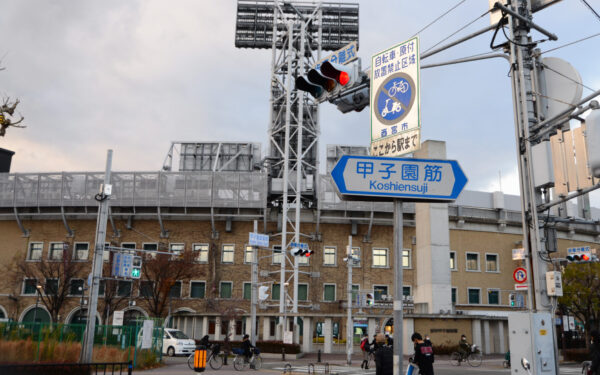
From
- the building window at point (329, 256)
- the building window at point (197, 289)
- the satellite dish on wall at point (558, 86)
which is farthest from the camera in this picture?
the building window at point (329, 256)

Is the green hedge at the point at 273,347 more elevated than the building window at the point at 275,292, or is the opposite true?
the building window at the point at 275,292

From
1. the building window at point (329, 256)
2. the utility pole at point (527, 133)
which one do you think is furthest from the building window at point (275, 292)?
the utility pole at point (527, 133)

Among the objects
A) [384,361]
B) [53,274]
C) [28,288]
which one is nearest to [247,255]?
[53,274]

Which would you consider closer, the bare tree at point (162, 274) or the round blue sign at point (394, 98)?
the round blue sign at point (394, 98)

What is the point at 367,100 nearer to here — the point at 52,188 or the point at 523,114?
the point at 523,114

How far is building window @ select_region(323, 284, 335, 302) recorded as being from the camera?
5158 cm

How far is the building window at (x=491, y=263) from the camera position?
54.7 m

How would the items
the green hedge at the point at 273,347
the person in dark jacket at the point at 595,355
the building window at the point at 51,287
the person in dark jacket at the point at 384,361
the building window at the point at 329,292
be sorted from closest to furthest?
1. the person in dark jacket at the point at 384,361
2. the person in dark jacket at the point at 595,355
3. the green hedge at the point at 273,347
4. the building window at the point at 51,287
5. the building window at the point at 329,292

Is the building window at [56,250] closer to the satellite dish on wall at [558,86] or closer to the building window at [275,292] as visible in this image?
the building window at [275,292]

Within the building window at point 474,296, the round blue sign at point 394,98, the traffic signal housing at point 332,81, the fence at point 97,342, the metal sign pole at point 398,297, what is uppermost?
the traffic signal housing at point 332,81

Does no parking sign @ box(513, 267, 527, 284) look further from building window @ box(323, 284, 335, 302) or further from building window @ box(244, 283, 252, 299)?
building window @ box(244, 283, 252, 299)

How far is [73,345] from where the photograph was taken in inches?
803

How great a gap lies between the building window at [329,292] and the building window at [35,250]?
92.6 ft

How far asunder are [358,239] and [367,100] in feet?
145
